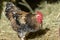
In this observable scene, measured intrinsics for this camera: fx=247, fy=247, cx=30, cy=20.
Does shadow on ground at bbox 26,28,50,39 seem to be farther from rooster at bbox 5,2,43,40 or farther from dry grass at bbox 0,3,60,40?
rooster at bbox 5,2,43,40

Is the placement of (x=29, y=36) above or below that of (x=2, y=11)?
below

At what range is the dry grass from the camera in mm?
3238

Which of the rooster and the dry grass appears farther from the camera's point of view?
the dry grass

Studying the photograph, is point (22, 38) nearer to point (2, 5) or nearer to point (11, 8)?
point (11, 8)

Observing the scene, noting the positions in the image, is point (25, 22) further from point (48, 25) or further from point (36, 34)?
point (48, 25)

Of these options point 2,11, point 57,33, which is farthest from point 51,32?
point 2,11

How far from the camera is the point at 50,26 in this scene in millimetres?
3428

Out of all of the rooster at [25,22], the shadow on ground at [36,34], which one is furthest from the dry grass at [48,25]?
the rooster at [25,22]

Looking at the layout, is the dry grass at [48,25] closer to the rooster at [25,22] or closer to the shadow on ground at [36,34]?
the shadow on ground at [36,34]

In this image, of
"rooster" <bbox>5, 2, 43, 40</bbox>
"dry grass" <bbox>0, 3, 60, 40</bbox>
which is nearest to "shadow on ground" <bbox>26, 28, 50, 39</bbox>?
"dry grass" <bbox>0, 3, 60, 40</bbox>

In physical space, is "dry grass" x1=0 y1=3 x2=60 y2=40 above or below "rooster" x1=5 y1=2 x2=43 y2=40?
below

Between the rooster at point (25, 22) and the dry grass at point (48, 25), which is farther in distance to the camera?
the dry grass at point (48, 25)

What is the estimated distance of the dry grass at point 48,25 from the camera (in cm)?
324

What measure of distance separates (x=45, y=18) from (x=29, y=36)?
50cm
